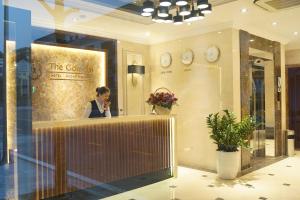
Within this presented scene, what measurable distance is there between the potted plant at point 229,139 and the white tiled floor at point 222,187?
21 cm

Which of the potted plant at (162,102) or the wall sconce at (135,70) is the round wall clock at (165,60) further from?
the potted plant at (162,102)

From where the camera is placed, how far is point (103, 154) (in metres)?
4.23

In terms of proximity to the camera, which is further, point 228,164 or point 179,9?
point 228,164

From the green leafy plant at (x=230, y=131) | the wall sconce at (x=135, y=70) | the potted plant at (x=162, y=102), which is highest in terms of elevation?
the wall sconce at (x=135, y=70)

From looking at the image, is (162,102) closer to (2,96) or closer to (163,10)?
(163,10)

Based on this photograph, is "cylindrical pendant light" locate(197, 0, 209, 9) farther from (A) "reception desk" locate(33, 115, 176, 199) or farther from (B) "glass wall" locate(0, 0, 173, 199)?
(A) "reception desk" locate(33, 115, 176, 199)

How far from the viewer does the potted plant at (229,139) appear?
5172 mm

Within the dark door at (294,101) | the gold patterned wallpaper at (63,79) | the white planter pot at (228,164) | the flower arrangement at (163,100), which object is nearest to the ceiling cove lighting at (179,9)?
the flower arrangement at (163,100)

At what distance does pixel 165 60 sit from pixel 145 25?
48.8 inches

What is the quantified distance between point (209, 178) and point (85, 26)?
3685mm

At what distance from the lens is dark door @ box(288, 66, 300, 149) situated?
8203 millimetres

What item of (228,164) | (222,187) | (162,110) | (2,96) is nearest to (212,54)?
(162,110)

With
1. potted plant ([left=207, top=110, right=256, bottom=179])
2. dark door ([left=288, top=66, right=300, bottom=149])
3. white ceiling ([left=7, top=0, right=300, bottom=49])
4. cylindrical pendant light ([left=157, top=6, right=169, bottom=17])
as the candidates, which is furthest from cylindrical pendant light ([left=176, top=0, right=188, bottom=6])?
dark door ([left=288, top=66, right=300, bottom=149])

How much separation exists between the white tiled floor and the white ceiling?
285cm
